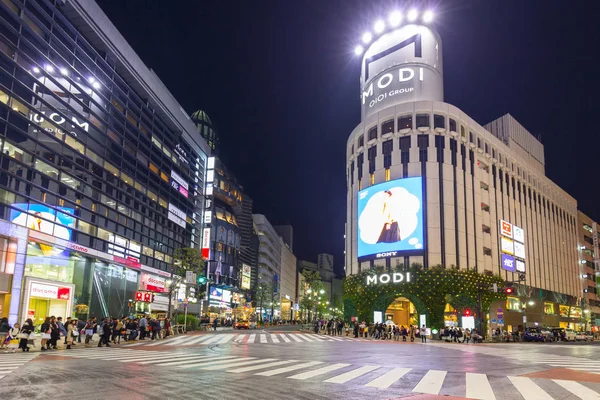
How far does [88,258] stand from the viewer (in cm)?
4538

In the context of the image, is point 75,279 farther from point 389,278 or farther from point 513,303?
point 513,303

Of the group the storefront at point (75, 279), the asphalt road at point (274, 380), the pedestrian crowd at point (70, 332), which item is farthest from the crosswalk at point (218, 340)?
the asphalt road at point (274, 380)

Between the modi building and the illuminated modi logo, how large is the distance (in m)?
0.12

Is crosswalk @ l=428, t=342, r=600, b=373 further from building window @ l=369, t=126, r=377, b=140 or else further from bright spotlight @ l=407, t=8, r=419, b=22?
bright spotlight @ l=407, t=8, r=419, b=22

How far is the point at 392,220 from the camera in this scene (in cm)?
5784

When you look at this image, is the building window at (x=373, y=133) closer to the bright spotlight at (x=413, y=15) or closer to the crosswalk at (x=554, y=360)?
the bright spotlight at (x=413, y=15)

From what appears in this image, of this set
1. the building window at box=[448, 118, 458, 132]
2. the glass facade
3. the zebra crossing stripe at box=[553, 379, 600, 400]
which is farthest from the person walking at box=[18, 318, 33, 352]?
the building window at box=[448, 118, 458, 132]

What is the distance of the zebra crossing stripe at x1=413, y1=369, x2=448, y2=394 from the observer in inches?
446

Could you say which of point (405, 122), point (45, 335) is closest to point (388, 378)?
point (45, 335)

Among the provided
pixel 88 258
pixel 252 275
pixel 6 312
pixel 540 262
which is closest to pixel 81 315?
pixel 88 258

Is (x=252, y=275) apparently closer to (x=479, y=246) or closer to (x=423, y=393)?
(x=479, y=246)

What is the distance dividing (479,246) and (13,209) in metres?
49.8

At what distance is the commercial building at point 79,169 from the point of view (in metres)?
34.7

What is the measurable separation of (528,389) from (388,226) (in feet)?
152
